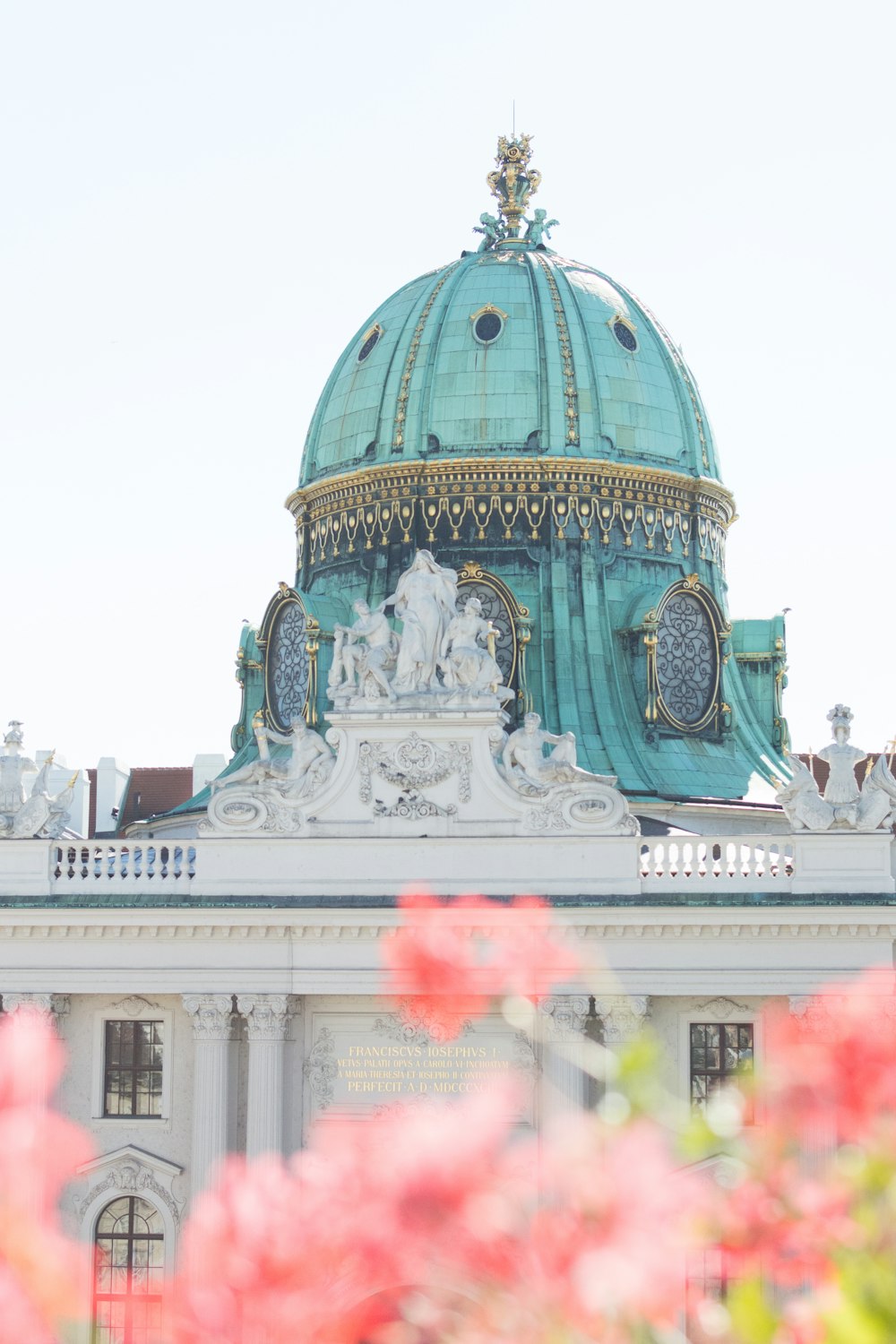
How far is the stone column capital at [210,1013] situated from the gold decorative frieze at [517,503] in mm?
12872

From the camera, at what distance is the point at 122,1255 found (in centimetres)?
3978

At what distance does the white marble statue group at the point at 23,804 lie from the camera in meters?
41.2

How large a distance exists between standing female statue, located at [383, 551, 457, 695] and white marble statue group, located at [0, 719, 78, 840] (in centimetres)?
671

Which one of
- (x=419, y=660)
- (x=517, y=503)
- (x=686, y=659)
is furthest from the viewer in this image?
(x=686, y=659)

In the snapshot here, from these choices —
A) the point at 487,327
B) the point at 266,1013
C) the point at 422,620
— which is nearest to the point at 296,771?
the point at 422,620

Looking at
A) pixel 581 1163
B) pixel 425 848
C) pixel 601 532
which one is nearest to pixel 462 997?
pixel 581 1163

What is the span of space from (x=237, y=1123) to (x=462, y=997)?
30380mm

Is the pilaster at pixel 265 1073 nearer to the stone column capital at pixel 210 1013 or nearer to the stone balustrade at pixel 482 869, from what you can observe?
the stone column capital at pixel 210 1013

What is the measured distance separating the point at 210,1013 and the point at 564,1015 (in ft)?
20.0

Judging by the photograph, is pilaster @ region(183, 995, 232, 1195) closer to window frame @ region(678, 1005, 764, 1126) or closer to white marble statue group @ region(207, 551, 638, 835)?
white marble statue group @ region(207, 551, 638, 835)

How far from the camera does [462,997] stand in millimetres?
10305

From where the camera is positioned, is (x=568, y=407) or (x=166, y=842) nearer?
(x=166, y=842)

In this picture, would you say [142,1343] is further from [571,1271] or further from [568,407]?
[571,1271]

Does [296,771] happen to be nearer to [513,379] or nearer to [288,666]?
[288,666]
